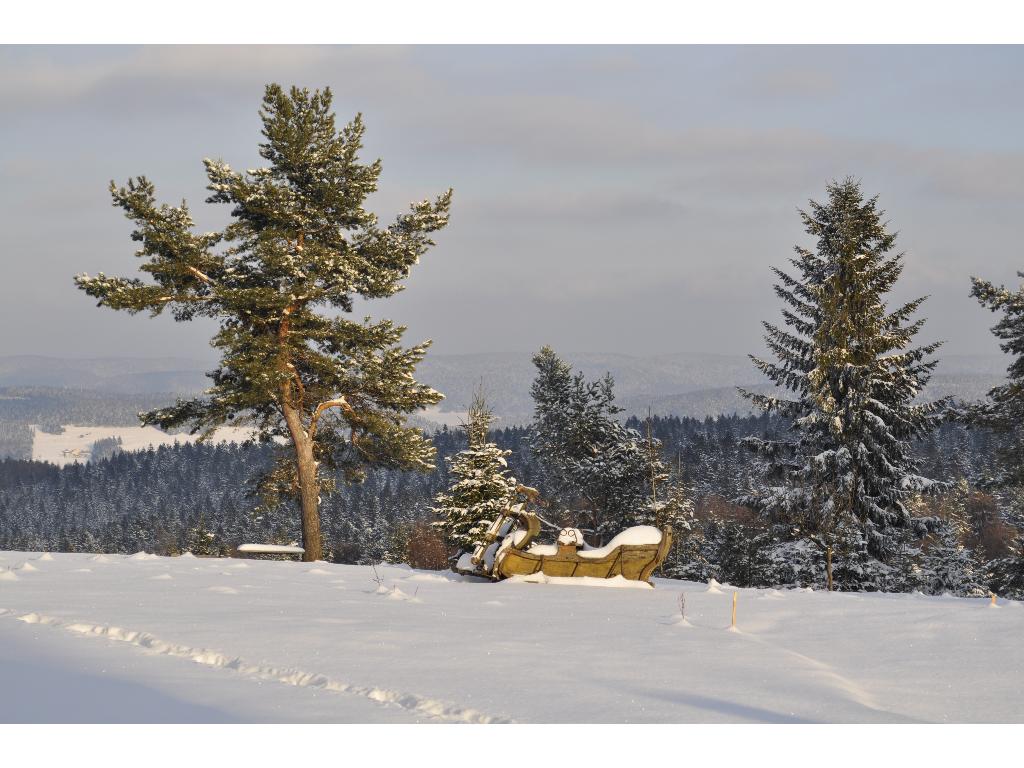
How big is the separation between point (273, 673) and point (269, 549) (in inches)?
619

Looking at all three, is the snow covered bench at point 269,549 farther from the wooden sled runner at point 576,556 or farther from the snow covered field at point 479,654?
the wooden sled runner at point 576,556

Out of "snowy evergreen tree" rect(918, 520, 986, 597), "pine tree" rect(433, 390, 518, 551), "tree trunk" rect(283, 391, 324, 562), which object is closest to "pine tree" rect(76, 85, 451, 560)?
"tree trunk" rect(283, 391, 324, 562)

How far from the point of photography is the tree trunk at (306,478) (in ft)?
79.6

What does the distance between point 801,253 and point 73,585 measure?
2413cm

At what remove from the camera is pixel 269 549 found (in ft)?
74.6

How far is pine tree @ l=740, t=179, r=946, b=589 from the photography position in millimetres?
28484

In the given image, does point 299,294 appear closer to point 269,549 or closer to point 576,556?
point 269,549

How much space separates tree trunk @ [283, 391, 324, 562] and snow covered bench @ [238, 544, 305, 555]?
11.8 inches

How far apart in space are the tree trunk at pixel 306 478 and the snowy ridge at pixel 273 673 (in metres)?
14.7

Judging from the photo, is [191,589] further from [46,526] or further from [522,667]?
[46,526]

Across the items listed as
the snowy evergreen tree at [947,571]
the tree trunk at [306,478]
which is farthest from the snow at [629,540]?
the snowy evergreen tree at [947,571]

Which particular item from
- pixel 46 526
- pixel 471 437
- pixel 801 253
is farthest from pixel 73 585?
pixel 46 526

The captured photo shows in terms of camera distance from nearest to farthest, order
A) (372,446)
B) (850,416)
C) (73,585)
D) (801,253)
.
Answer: (73,585), (372,446), (850,416), (801,253)

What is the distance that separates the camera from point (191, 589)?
1280 cm
